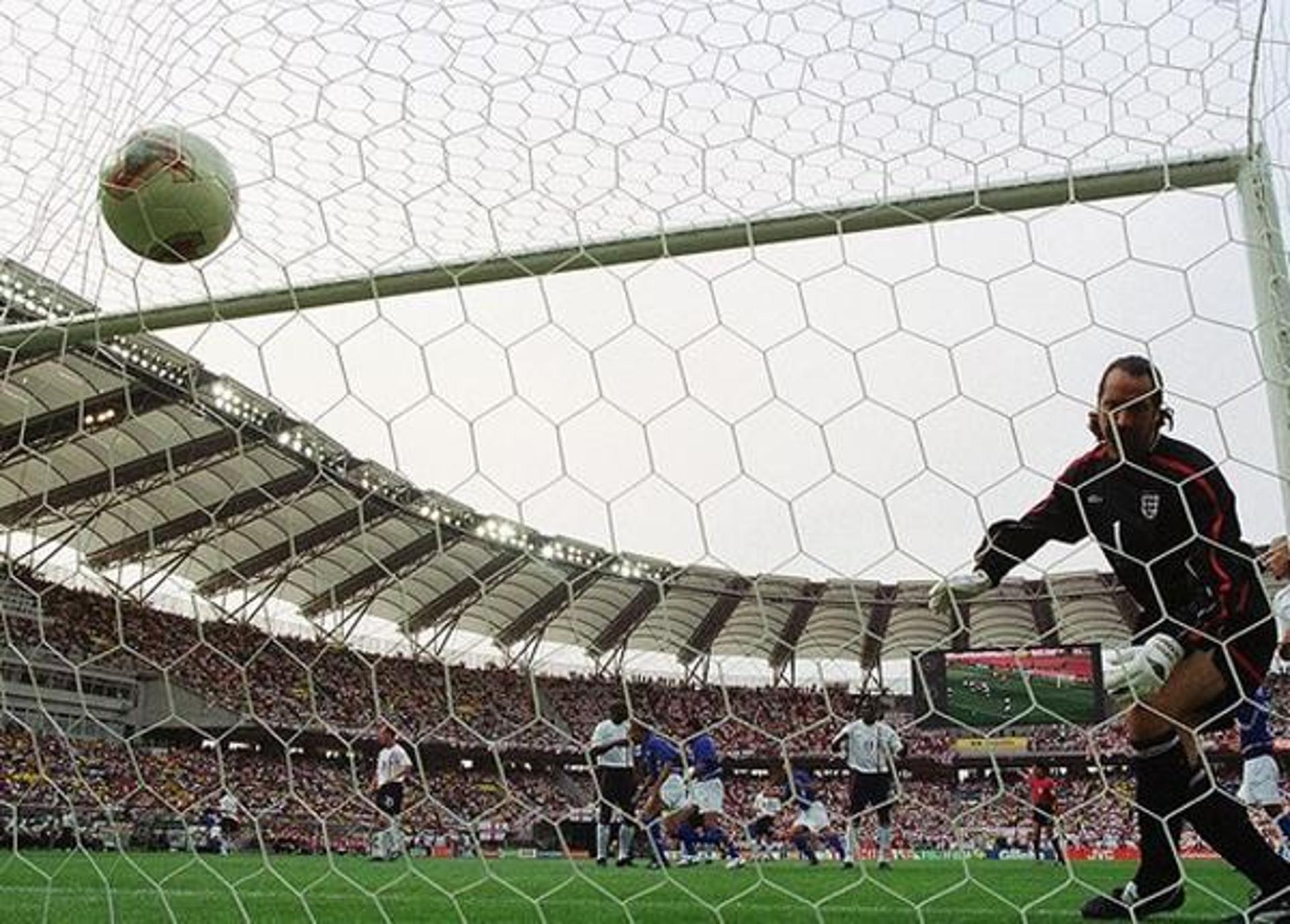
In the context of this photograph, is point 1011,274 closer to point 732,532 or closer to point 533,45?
point 732,532

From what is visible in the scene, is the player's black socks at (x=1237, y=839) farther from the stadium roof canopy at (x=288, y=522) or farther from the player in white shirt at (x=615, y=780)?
the player in white shirt at (x=615, y=780)

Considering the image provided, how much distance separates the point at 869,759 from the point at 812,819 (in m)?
0.69

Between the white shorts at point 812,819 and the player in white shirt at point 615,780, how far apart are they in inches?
52.0

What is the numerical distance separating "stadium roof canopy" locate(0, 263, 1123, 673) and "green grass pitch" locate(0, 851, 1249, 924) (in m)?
1.00

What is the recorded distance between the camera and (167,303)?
300 centimetres

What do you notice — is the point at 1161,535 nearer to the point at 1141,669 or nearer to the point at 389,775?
the point at 1141,669

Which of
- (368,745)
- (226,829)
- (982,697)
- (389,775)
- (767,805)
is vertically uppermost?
(982,697)

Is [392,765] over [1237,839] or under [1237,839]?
over

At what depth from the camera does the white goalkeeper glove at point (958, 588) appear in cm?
276

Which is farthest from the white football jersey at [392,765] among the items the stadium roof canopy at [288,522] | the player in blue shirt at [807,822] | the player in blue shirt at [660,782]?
the player in blue shirt at [807,822]

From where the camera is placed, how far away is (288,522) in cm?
337

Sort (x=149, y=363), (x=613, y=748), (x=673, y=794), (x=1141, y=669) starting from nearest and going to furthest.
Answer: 1. (x=1141, y=669)
2. (x=149, y=363)
3. (x=613, y=748)
4. (x=673, y=794)

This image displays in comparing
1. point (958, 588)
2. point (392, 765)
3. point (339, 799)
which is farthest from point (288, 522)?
point (392, 765)

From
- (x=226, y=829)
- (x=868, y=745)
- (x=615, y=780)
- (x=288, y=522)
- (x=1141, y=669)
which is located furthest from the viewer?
(x=226, y=829)
